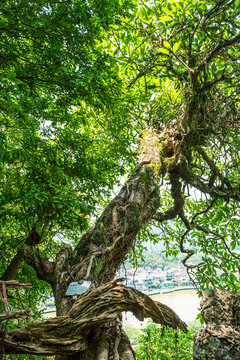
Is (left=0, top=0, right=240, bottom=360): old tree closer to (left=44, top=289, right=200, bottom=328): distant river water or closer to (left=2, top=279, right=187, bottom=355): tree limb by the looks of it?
(left=2, top=279, right=187, bottom=355): tree limb

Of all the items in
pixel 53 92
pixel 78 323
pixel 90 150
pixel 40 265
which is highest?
pixel 53 92

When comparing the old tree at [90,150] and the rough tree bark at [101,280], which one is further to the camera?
the old tree at [90,150]

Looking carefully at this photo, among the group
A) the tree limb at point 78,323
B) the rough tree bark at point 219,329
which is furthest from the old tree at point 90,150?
the rough tree bark at point 219,329

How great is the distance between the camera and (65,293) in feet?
5.64

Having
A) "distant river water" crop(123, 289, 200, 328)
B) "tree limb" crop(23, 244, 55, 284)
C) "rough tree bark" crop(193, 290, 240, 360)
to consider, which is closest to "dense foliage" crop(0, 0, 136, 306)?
"tree limb" crop(23, 244, 55, 284)

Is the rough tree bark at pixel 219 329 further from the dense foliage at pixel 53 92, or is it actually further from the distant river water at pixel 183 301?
the distant river water at pixel 183 301

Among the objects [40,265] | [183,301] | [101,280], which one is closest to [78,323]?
[101,280]

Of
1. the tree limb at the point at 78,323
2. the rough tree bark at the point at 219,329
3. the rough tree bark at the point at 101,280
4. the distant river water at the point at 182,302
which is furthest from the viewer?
the distant river water at the point at 182,302

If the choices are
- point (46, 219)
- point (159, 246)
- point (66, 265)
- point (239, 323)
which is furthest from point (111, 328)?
point (159, 246)

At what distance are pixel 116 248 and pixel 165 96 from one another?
3207 millimetres

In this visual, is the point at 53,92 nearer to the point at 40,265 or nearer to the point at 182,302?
the point at 40,265

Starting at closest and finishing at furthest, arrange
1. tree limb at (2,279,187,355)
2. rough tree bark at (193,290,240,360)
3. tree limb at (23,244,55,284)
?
1. tree limb at (2,279,187,355)
2. rough tree bark at (193,290,240,360)
3. tree limb at (23,244,55,284)

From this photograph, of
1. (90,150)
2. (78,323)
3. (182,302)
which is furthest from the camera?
(182,302)

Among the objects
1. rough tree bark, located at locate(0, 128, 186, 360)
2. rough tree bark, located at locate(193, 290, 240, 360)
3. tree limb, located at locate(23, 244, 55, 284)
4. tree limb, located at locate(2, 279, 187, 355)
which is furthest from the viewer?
tree limb, located at locate(23, 244, 55, 284)
